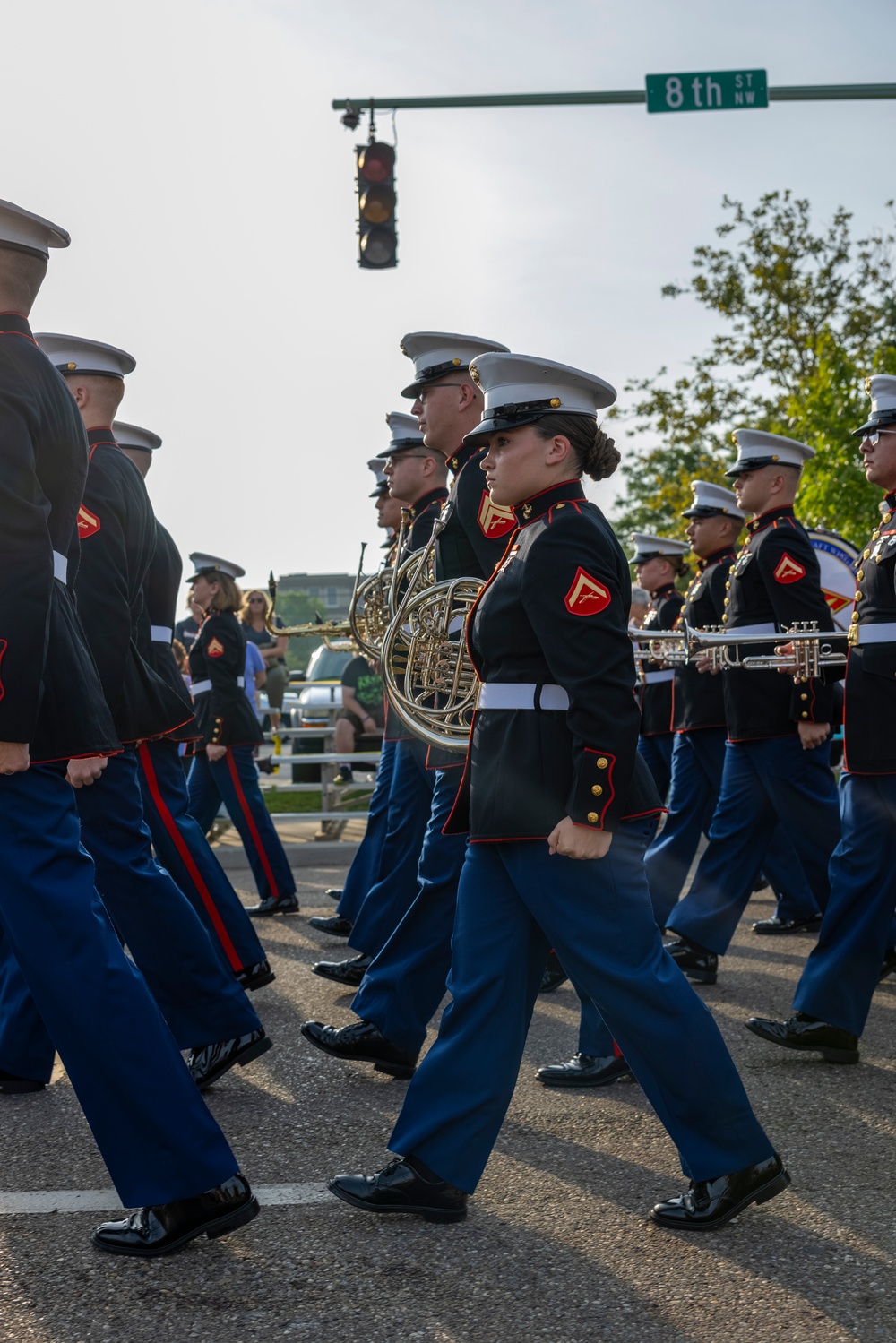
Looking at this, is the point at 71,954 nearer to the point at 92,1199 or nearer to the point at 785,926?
the point at 92,1199

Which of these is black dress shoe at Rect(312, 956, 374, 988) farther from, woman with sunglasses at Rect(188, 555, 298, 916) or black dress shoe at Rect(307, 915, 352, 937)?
woman with sunglasses at Rect(188, 555, 298, 916)

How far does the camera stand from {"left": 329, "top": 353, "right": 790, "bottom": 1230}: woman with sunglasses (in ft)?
10.1

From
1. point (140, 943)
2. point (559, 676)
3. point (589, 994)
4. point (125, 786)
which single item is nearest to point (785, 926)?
point (140, 943)

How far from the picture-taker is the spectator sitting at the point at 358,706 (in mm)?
12719

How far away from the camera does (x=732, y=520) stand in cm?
751

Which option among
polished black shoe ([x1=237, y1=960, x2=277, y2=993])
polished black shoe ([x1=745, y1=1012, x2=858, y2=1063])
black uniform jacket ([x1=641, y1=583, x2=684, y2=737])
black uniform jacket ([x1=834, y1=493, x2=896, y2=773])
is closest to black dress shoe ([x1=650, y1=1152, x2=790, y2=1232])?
polished black shoe ([x1=745, y1=1012, x2=858, y2=1063])

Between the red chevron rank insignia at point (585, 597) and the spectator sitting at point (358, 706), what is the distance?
9604 millimetres

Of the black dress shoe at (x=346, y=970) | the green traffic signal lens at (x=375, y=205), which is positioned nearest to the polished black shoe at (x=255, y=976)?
the black dress shoe at (x=346, y=970)

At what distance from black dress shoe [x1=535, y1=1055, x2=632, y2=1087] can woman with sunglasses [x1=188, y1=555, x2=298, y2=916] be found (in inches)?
133

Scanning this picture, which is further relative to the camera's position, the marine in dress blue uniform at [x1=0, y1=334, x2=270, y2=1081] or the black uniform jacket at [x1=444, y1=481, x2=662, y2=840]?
the marine in dress blue uniform at [x1=0, y1=334, x2=270, y2=1081]

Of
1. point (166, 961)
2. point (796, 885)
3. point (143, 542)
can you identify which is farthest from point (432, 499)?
point (796, 885)

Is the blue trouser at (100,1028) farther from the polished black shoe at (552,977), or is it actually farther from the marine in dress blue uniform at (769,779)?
the marine in dress blue uniform at (769,779)

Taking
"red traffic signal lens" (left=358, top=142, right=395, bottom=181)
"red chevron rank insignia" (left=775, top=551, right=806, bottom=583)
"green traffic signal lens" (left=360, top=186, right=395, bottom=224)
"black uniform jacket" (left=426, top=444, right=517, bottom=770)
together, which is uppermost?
"red traffic signal lens" (left=358, top=142, right=395, bottom=181)

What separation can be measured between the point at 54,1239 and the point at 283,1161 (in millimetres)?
696
